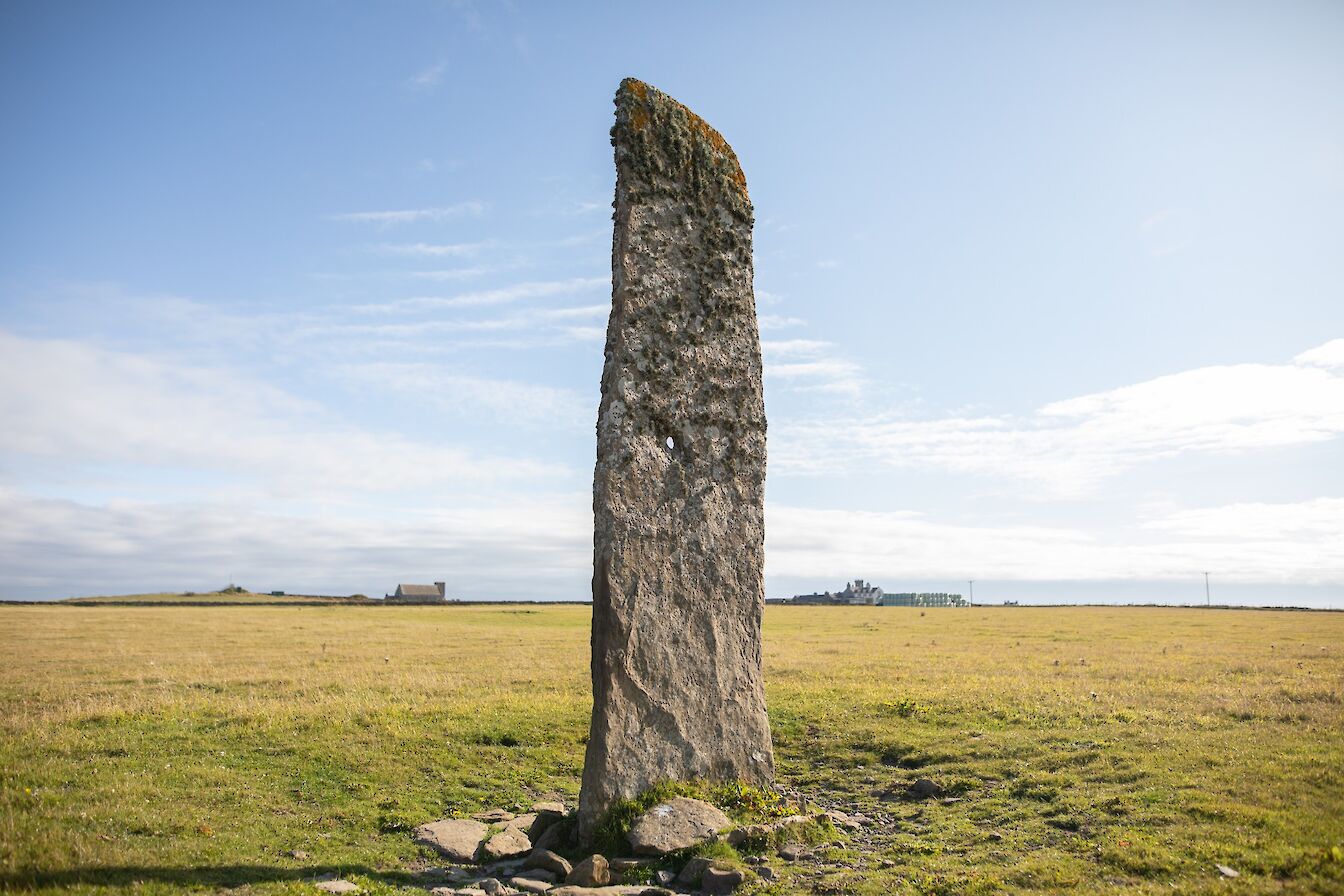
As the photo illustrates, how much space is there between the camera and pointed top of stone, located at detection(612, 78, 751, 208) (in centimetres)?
1419

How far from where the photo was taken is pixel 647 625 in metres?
13.2

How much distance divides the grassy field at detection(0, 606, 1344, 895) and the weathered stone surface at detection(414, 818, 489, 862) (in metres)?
0.35

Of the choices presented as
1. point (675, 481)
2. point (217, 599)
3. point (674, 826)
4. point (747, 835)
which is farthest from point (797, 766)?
point (217, 599)

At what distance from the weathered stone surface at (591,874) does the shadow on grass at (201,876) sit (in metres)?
1.76

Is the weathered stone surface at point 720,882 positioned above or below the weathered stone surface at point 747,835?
below

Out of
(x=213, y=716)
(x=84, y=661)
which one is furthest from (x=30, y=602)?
(x=213, y=716)

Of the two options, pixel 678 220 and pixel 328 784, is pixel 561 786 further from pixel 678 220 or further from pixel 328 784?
pixel 678 220

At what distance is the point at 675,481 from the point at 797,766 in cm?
703

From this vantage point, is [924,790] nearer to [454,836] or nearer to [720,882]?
[720,882]

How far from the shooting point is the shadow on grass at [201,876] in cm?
984

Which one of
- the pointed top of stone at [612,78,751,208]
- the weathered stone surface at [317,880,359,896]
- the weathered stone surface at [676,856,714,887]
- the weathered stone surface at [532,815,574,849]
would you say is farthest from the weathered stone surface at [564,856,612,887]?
the pointed top of stone at [612,78,751,208]

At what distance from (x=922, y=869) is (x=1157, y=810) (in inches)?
142

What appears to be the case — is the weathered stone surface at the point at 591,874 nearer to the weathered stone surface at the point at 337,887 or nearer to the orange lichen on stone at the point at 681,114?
the weathered stone surface at the point at 337,887

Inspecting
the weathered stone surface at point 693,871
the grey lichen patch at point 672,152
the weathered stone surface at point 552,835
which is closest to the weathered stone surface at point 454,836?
the weathered stone surface at point 552,835
